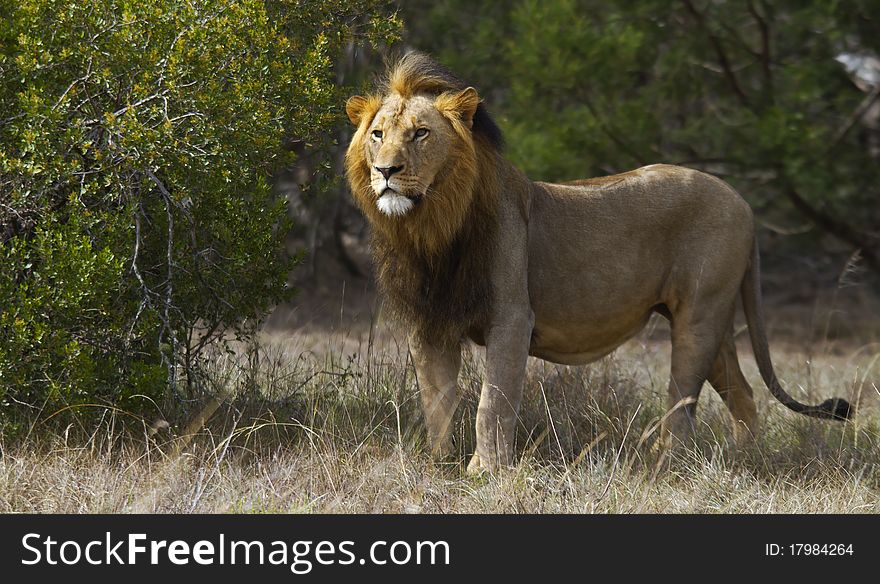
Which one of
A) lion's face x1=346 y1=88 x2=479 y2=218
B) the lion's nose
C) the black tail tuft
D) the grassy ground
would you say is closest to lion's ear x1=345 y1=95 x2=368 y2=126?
lion's face x1=346 y1=88 x2=479 y2=218

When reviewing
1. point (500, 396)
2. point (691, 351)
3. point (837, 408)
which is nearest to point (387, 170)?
point (500, 396)

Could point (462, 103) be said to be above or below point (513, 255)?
above

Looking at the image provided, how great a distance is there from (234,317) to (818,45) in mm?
5254

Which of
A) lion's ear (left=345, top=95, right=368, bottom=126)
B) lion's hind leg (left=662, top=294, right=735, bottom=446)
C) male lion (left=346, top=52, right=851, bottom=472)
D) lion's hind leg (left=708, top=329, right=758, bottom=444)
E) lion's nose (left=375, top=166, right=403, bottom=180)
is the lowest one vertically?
lion's hind leg (left=708, top=329, right=758, bottom=444)

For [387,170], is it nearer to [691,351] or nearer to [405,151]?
[405,151]

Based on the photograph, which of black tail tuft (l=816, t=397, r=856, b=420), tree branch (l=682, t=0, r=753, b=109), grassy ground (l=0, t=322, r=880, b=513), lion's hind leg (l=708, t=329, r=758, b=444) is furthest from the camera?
tree branch (l=682, t=0, r=753, b=109)

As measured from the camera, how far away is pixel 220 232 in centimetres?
554

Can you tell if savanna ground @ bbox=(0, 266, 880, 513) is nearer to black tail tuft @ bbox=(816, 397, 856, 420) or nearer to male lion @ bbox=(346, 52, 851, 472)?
black tail tuft @ bbox=(816, 397, 856, 420)

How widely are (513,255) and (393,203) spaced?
0.67 meters

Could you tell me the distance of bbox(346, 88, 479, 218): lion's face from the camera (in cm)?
479

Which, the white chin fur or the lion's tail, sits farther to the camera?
the lion's tail

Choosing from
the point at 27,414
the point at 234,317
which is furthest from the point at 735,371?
the point at 27,414

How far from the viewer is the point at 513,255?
524 centimetres

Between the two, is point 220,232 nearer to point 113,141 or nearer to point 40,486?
point 113,141
